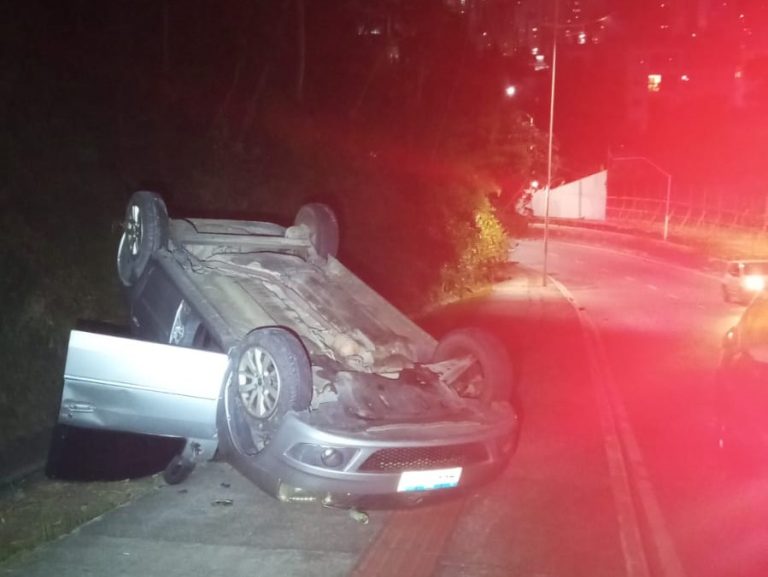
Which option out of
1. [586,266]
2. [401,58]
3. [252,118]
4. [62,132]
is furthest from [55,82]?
[586,266]

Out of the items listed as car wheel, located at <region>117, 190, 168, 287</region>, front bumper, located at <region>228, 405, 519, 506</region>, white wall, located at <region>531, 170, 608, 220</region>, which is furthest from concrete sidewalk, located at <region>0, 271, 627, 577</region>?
white wall, located at <region>531, 170, 608, 220</region>

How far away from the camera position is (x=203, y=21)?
658 inches

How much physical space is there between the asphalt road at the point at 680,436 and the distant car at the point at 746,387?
11.0 inches

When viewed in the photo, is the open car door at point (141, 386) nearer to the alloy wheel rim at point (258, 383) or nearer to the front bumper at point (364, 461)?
the alloy wheel rim at point (258, 383)

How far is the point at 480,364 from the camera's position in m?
6.59

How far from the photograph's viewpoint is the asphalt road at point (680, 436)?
5.91m

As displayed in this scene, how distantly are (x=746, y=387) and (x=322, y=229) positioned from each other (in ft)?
12.6

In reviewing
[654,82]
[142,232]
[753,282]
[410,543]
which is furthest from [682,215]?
[410,543]

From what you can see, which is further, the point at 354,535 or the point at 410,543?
the point at 354,535

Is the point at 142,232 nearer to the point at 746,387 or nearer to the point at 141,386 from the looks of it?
the point at 141,386

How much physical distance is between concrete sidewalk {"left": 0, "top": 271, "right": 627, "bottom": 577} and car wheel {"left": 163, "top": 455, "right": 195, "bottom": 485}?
65 millimetres

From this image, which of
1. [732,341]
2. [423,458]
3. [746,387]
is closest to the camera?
[423,458]

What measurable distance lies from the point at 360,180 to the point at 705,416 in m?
11.5

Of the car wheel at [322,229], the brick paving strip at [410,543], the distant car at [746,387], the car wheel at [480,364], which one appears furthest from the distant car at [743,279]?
the brick paving strip at [410,543]
